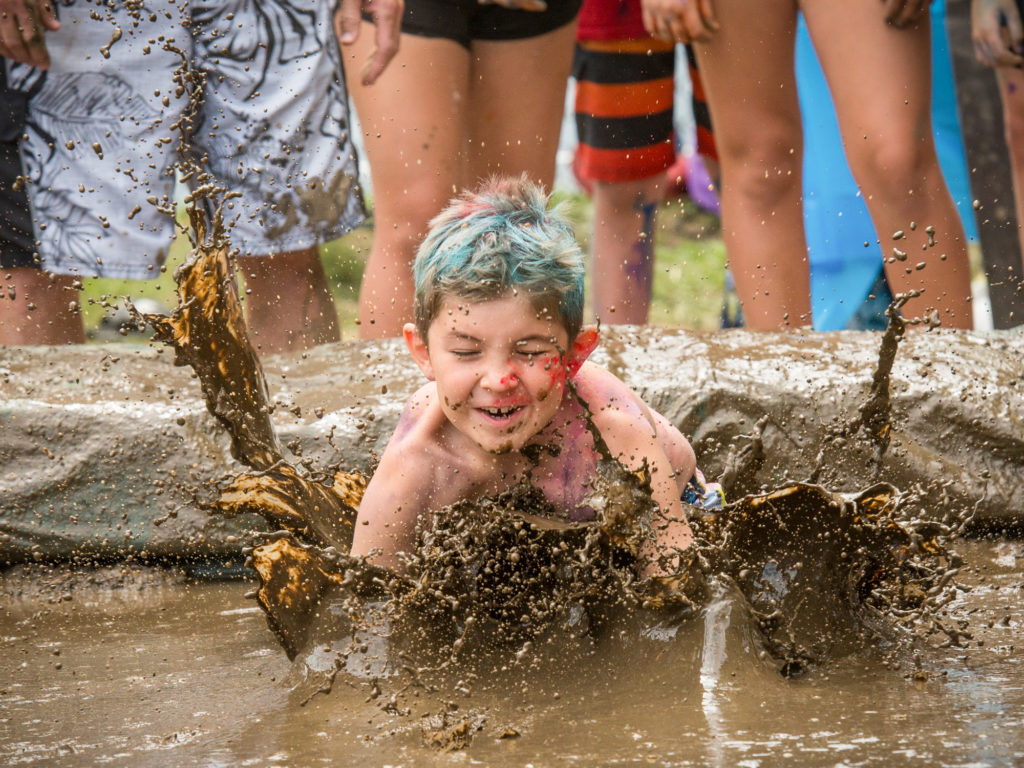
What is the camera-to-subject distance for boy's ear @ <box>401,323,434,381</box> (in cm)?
279

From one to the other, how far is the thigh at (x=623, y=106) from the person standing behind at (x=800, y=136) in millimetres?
362

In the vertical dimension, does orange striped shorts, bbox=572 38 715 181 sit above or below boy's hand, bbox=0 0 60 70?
below

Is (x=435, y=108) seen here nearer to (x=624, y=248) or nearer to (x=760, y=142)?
(x=624, y=248)

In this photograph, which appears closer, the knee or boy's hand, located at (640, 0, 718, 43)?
the knee

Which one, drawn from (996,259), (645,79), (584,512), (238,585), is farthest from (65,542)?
(996,259)

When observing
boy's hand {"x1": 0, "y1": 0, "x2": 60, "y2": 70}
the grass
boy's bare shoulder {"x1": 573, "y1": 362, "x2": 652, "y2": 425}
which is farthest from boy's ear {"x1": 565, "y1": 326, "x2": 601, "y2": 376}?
the grass

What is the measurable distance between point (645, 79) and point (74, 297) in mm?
2426

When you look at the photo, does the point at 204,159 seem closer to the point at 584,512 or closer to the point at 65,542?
the point at 65,542

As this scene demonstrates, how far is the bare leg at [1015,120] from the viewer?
4.99 metres

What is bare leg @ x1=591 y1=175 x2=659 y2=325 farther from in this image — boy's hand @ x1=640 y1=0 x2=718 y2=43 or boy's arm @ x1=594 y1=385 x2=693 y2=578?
boy's arm @ x1=594 y1=385 x2=693 y2=578

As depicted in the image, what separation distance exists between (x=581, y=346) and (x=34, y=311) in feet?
8.11

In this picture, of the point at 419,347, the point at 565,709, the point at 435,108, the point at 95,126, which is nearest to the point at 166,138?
the point at 95,126

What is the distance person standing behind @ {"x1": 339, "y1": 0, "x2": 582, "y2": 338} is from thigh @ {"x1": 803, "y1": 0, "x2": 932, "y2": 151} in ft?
3.31

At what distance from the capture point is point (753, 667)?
237cm
